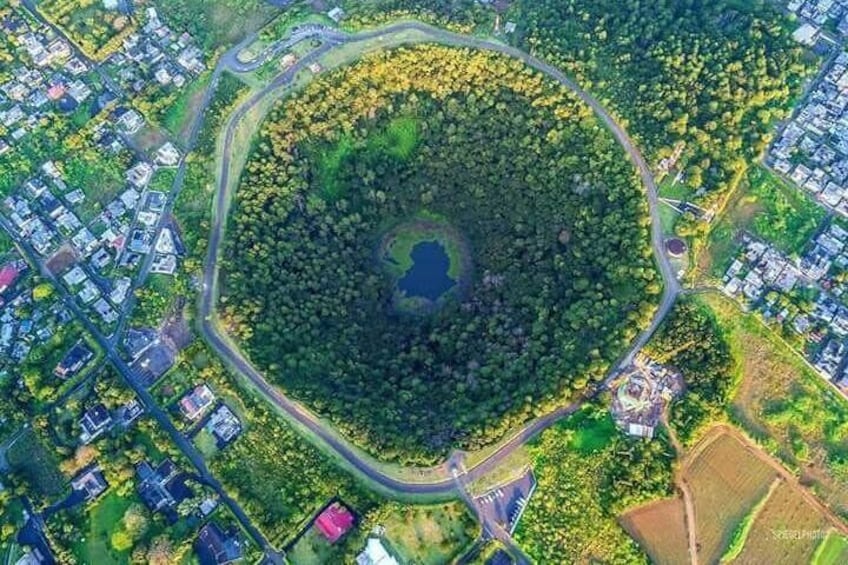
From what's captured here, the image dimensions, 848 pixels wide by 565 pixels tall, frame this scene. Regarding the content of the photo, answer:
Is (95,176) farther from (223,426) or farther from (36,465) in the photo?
(223,426)

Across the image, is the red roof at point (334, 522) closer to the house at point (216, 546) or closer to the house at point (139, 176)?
the house at point (216, 546)

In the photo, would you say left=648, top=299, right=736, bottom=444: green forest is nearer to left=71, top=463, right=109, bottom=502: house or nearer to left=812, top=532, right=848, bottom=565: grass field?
left=812, top=532, right=848, bottom=565: grass field

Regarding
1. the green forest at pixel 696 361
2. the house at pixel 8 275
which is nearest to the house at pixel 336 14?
the house at pixel 8 275

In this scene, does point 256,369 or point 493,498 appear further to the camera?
point 256,369

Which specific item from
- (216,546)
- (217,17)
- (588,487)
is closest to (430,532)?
(588,487)

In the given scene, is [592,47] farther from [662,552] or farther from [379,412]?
[662,552]

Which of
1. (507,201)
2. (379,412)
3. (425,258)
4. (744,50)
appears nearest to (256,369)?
(379,412)
